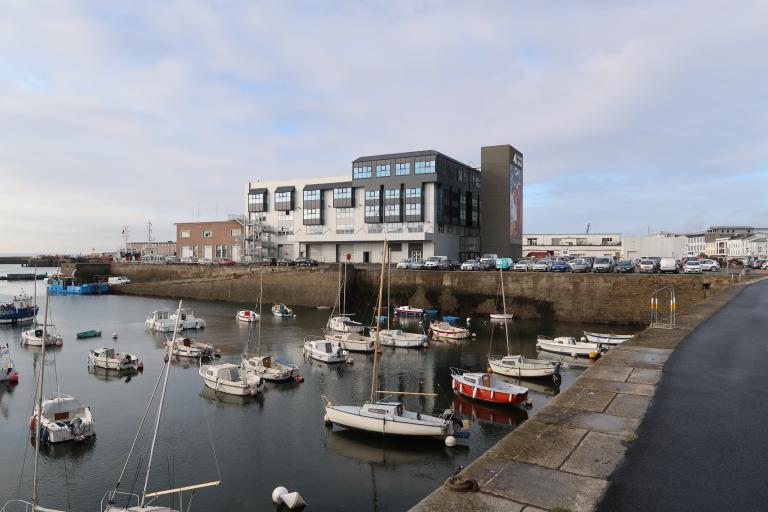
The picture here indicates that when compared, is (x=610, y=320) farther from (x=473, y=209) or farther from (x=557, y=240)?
(x=557, y=240)

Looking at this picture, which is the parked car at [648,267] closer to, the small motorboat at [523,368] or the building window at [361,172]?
the small motorboat at [523,368]

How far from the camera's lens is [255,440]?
23.4 metres

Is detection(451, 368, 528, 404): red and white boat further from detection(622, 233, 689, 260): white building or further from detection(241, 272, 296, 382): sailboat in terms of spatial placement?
detection(622, 233, 689, 260): white building

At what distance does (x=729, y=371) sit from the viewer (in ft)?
59.2

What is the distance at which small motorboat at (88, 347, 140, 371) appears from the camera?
36812 millimetres

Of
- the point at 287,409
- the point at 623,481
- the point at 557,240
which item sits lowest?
the point at 287,409

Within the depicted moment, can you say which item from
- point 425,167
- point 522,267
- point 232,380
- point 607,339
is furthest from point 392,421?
point 425,167

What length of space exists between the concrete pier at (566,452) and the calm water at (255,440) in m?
6.61

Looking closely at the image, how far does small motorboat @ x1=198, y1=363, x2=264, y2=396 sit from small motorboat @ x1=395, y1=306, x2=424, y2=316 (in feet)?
116

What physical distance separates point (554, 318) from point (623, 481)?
52986 millimetres

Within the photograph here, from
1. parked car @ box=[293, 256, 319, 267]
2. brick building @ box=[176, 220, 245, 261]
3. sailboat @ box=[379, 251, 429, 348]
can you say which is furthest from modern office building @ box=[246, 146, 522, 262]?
sailboat @ box=[379, 251, 429, 348]

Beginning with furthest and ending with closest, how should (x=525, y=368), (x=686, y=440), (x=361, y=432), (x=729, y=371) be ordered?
1. (x=525, y=368)
2. (x=361, y=432)
3. (x=729, y=371)
4. (x=686, y=440)

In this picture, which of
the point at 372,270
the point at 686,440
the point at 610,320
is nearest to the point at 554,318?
the point at 610,320

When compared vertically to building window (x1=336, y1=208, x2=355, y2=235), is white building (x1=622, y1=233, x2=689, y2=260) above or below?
below
